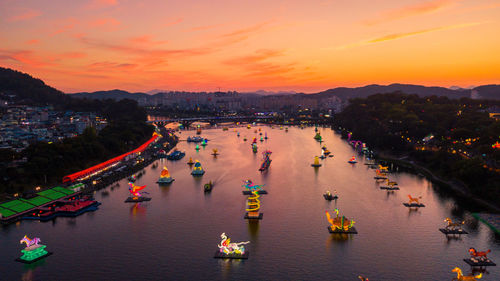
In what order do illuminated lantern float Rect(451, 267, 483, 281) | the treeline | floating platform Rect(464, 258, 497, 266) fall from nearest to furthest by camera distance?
1. illuminated lantern float Rect(451, 267, 483, 281)
2. floating platform Rect(464, 258, 497, 266)
3. the treeline

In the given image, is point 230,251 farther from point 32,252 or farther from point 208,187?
point 208,187

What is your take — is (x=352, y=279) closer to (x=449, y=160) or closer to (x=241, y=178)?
(x=241, y=178)

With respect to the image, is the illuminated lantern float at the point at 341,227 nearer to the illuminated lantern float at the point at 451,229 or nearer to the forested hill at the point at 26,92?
the illuminated lantern float at the point at 451,229

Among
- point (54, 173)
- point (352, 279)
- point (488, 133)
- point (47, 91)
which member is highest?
point (47, 91)

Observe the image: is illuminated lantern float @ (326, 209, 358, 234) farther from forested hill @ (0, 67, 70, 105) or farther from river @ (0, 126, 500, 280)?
forested hill @ (0, 67, 70, 105)

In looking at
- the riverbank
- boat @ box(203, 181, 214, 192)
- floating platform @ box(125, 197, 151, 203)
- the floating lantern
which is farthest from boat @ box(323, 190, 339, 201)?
floating platform @ box(125, 197, 151, 203)

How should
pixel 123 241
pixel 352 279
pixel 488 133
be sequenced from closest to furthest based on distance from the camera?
pixel 352 279, pixel 123 241, pixel 488 133

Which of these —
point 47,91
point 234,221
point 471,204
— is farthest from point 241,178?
point 47,91
